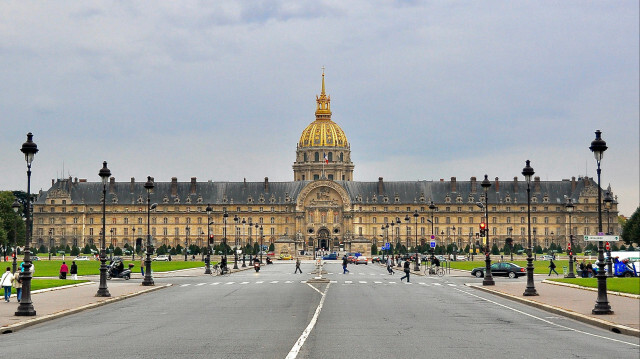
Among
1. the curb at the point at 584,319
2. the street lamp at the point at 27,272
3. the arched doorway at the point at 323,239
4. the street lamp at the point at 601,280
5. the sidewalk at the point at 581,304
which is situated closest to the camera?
the curb at the point at 584,319

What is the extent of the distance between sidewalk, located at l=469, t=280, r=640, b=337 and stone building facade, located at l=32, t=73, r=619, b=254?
142404 mm

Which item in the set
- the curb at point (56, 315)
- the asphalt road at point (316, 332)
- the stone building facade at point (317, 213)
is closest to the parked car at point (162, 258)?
the stone building facade at point (317, 213)

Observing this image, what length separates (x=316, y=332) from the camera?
23.4m

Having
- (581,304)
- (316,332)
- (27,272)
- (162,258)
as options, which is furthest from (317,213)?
(316,332)

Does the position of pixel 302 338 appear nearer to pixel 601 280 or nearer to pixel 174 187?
pixel 601 280

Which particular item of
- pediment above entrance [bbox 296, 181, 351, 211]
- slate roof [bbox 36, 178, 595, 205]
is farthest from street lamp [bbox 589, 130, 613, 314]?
pediment above entrance [bbox 296, 181, 351, 211]

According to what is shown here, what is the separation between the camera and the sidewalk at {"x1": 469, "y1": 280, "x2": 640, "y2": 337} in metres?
26.2

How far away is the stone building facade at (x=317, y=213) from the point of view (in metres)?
191

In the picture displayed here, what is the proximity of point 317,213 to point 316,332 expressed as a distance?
17177 cm

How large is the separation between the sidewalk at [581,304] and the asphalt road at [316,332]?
22.6 inches

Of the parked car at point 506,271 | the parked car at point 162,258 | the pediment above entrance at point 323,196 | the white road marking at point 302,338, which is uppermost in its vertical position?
the pediment above entrance at point 323,196

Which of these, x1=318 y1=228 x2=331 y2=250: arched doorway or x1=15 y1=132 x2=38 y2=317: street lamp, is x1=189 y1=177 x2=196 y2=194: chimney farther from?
x1=15 y1=132 x2=38 y2=317: street lamp

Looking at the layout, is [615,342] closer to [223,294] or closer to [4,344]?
[4,344]

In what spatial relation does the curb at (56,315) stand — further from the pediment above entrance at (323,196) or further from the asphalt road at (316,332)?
the pediment above entrance at (323,196)
